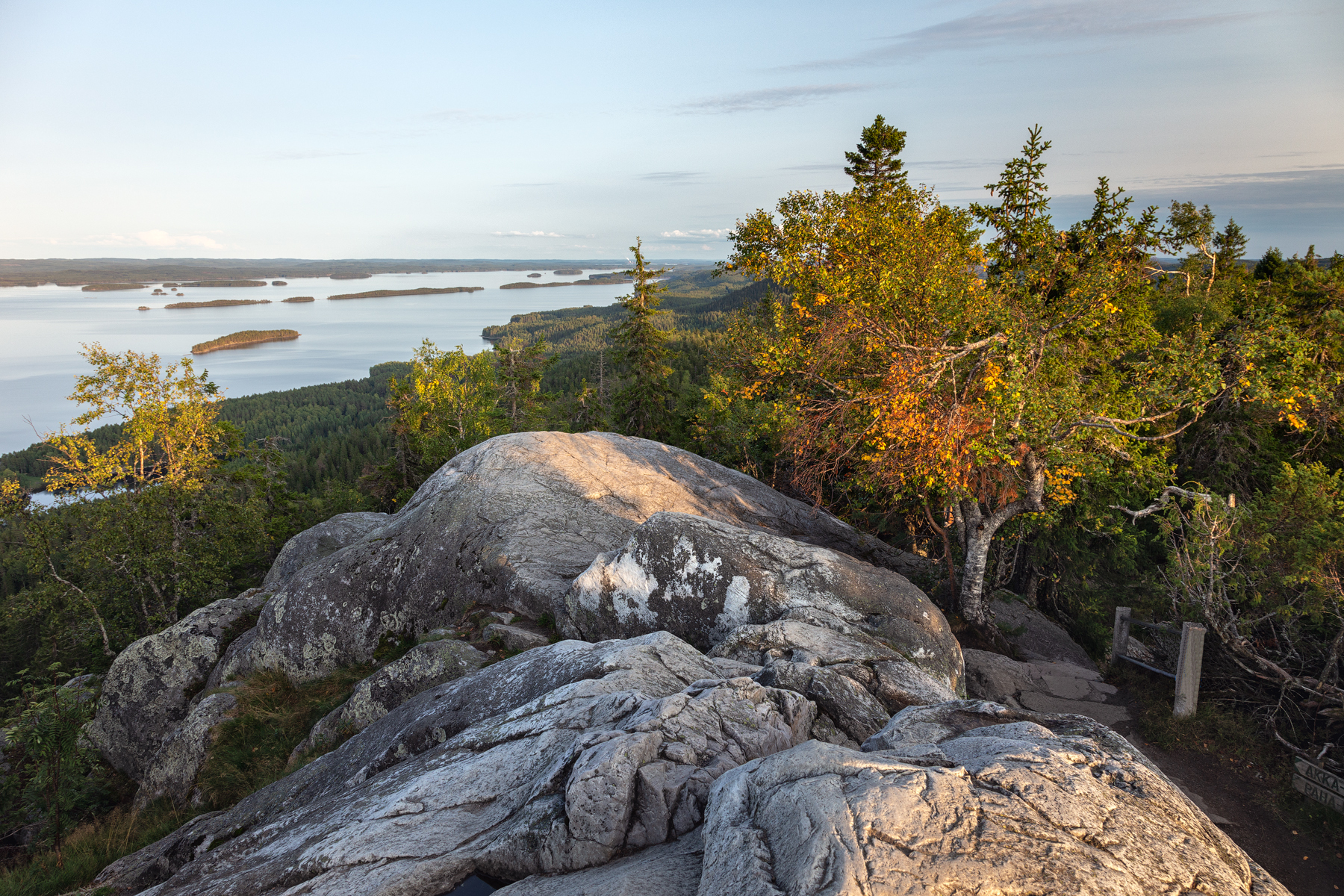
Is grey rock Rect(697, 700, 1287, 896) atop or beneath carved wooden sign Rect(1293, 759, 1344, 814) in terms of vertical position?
atop

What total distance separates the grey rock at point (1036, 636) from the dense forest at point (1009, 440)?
0.62 meters

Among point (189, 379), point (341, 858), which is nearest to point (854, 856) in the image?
point (341, 858)

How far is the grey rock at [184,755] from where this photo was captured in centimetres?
1145


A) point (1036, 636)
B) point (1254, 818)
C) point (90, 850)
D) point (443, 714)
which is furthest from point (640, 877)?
point (1036, 636)

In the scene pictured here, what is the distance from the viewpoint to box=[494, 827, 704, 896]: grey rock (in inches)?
179

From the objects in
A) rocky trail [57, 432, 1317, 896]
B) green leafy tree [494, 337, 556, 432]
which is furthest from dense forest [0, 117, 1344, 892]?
green leafy tree [494, 337, 556, 432]

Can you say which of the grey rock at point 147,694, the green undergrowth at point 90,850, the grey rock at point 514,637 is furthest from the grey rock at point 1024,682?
the grey rock at point 147,694

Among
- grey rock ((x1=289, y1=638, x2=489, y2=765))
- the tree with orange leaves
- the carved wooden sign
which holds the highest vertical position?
the tree with orange leaves

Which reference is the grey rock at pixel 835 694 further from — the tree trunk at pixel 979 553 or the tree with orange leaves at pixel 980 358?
the tree trunk at pixel 979 553

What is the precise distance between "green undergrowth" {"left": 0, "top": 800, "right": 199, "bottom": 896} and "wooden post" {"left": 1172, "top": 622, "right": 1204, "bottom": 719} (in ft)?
61.5

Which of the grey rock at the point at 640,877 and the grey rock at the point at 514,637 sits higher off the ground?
the grey rock at the point at 640,877

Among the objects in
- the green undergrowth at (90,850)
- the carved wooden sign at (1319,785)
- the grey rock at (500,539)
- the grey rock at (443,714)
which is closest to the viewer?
the grey rock at (443,714)

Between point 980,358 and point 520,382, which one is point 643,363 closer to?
point 520,382

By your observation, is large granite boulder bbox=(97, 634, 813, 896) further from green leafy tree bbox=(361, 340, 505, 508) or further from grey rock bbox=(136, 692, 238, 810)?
green leafy tree bbox=(361, 340, 505, 508)
